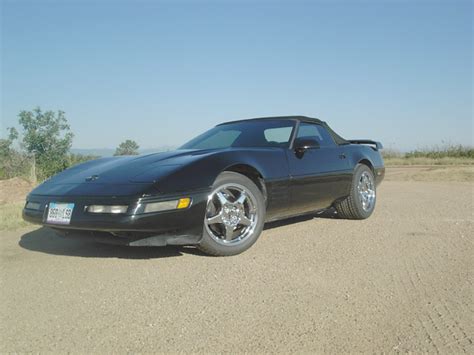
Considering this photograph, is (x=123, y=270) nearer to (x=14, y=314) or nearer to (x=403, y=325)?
(x=14, y=314)

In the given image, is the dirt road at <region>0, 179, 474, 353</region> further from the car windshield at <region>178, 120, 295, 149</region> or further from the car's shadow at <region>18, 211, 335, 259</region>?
the car windshield at <region>178, 120, 295, 149</region>

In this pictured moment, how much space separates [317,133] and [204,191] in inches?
88.4

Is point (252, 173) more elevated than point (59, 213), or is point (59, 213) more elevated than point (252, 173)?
point (252, 173)

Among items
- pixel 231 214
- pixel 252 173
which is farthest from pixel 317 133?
pixel 231 214

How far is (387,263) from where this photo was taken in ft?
10.2

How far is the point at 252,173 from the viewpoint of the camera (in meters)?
3.72

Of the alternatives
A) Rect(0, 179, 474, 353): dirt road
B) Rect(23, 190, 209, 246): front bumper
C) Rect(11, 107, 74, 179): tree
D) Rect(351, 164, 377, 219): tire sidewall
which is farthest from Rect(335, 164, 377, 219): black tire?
Rect(11, 107, 74, 179): tree

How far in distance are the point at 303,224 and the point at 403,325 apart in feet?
8.97

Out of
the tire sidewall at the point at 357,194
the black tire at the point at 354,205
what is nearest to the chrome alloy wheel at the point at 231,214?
the black tire at the point at 354,205

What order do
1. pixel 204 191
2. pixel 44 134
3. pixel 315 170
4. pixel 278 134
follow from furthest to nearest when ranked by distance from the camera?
pixel 44 134 < pixel 278 134 < pixel 315 170 < pixel 204 191

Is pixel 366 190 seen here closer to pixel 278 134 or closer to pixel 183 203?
pixel 278 134

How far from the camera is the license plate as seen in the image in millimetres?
3139

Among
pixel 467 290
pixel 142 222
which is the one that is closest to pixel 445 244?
pixel 467 290

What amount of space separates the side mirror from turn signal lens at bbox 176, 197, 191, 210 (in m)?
1.51
